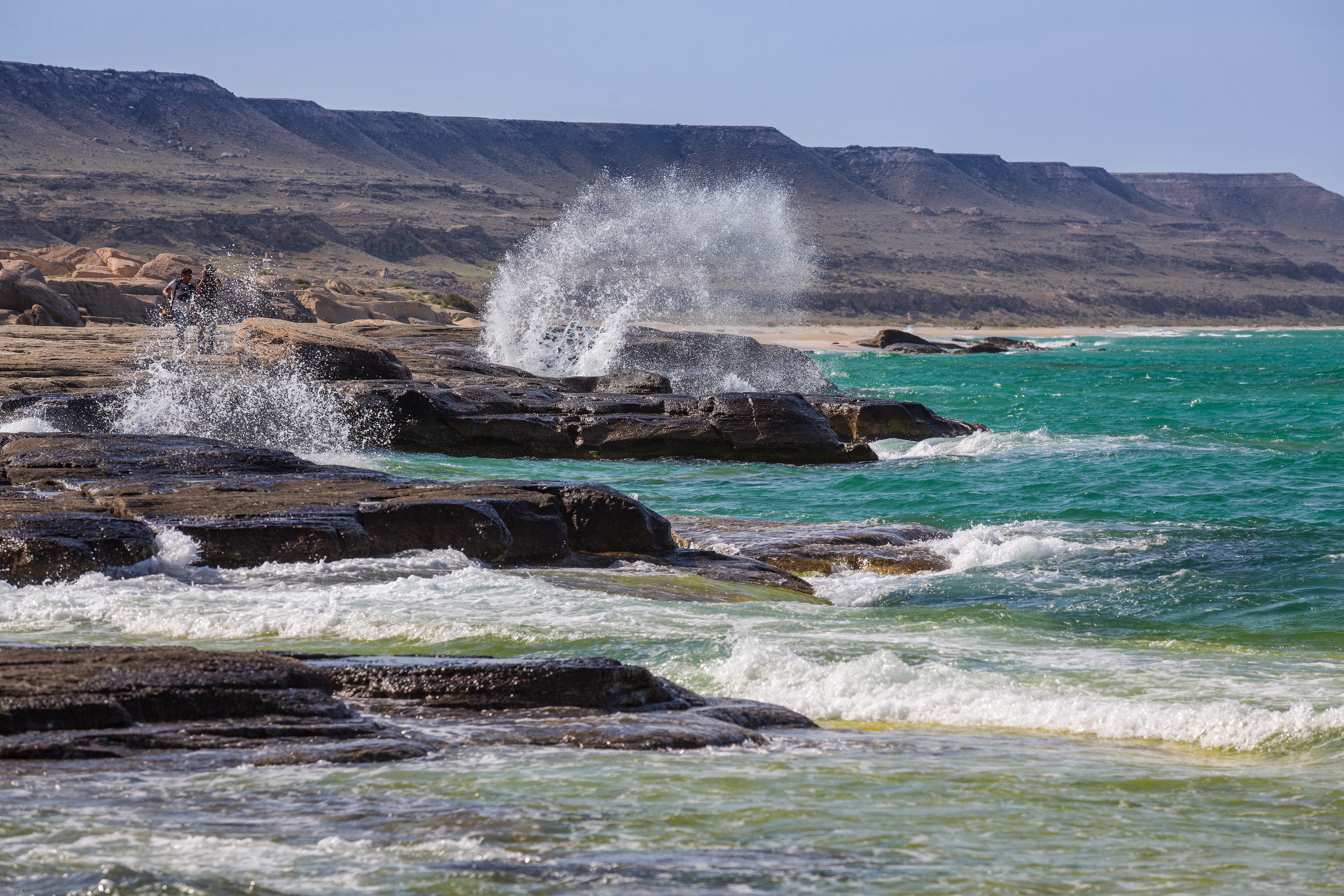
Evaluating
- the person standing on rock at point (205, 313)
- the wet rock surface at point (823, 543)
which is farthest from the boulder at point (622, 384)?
the wet rock surface at point (823, 543)

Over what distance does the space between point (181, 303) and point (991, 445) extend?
14358 mm

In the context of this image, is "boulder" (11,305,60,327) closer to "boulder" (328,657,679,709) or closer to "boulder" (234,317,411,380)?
"boulder" (234,317,411,380)

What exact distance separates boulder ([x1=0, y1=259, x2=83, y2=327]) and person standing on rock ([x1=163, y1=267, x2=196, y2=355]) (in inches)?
249

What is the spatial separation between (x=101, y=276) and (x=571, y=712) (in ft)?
114

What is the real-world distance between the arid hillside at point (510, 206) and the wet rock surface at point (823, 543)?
→ 6270 centimetres

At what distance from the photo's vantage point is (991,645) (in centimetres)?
911

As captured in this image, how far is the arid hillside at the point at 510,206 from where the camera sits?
8762 centimetres

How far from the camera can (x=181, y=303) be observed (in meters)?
22.3

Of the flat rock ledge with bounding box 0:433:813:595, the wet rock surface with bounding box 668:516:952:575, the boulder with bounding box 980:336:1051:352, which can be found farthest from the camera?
the boulder with bounding box 980:336:1051:352

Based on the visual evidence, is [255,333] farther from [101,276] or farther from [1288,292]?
Result: [1288,292]

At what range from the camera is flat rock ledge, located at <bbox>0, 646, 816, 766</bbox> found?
16.9ft

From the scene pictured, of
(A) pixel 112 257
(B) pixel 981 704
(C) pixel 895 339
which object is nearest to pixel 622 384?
(B) pixel 981 704

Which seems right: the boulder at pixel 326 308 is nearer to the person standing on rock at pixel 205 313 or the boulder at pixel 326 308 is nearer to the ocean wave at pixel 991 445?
the person standing on rock at pixel 205 313

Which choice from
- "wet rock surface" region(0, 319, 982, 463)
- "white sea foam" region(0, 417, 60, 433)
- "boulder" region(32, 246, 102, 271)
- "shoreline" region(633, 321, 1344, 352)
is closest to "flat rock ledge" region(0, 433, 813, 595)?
"white sea foam" region(0, 417, 60, 433)
